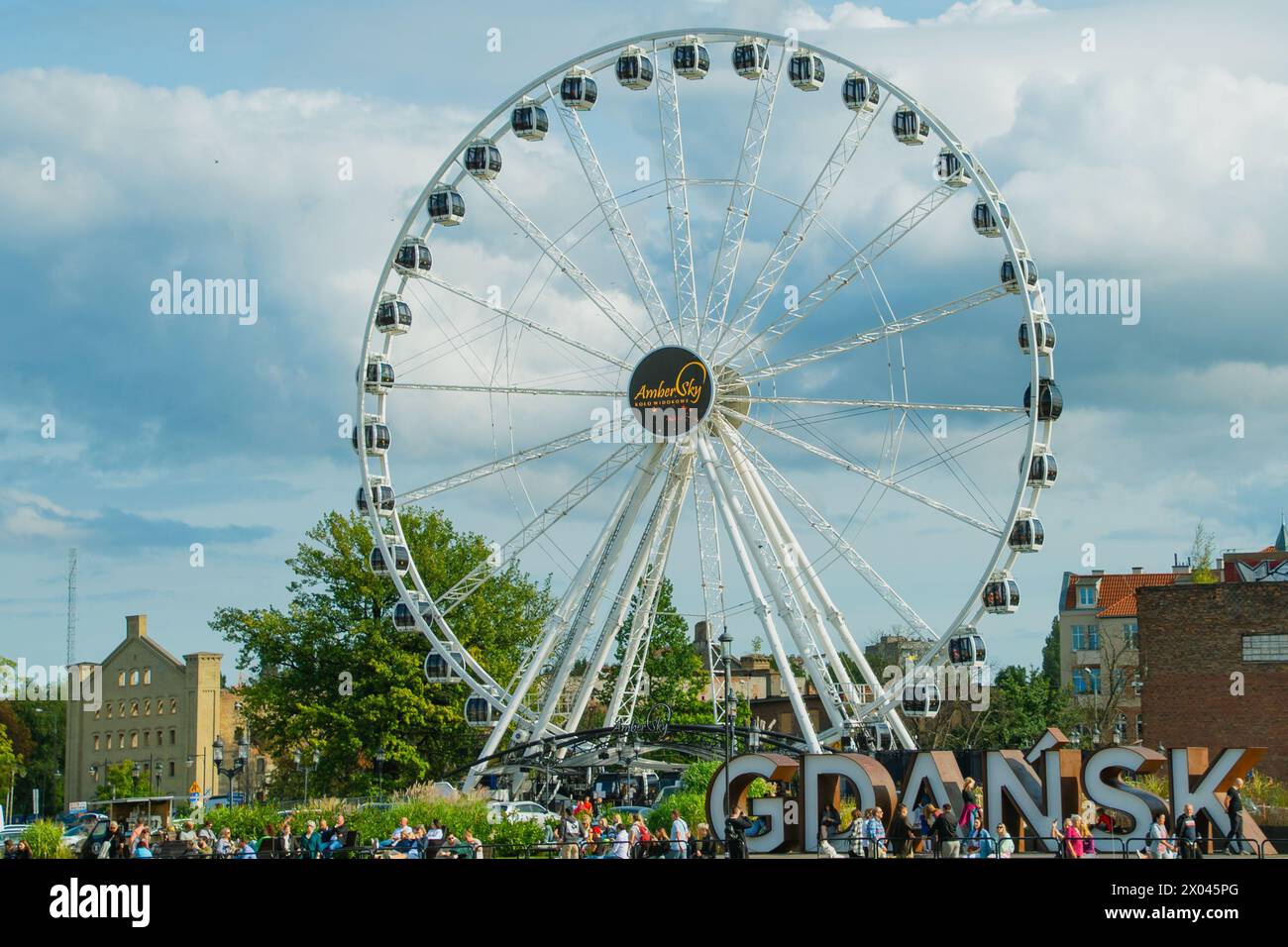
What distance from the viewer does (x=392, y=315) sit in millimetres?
52531

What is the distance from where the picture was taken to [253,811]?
46344 millimetres

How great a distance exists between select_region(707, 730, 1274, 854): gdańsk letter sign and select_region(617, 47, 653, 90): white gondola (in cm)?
2224

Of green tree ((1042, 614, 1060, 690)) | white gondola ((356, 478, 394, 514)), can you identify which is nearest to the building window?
white gondola ((356, 478, 394, 514))

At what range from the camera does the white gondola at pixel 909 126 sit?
47.7m

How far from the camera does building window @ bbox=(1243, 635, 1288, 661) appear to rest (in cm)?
6294

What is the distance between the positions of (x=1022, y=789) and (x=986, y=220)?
665 inches

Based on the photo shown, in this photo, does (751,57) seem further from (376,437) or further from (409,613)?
(409,613)

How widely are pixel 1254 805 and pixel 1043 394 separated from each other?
42.4ft

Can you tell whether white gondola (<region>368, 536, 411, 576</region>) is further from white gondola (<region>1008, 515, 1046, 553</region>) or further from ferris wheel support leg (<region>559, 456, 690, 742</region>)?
white gondola (<region>1008, 515, 1046, 553</region>)

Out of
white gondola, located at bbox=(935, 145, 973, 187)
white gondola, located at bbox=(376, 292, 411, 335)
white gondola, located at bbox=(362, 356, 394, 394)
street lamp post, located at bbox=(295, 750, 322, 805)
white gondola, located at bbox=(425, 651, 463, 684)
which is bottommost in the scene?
street lamp post, located at bbox=(295, 750, 322, 805)

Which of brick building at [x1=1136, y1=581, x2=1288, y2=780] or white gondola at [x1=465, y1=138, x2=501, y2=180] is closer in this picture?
white gondola at [x1=465, y1=138, x2=501, y2=180]
